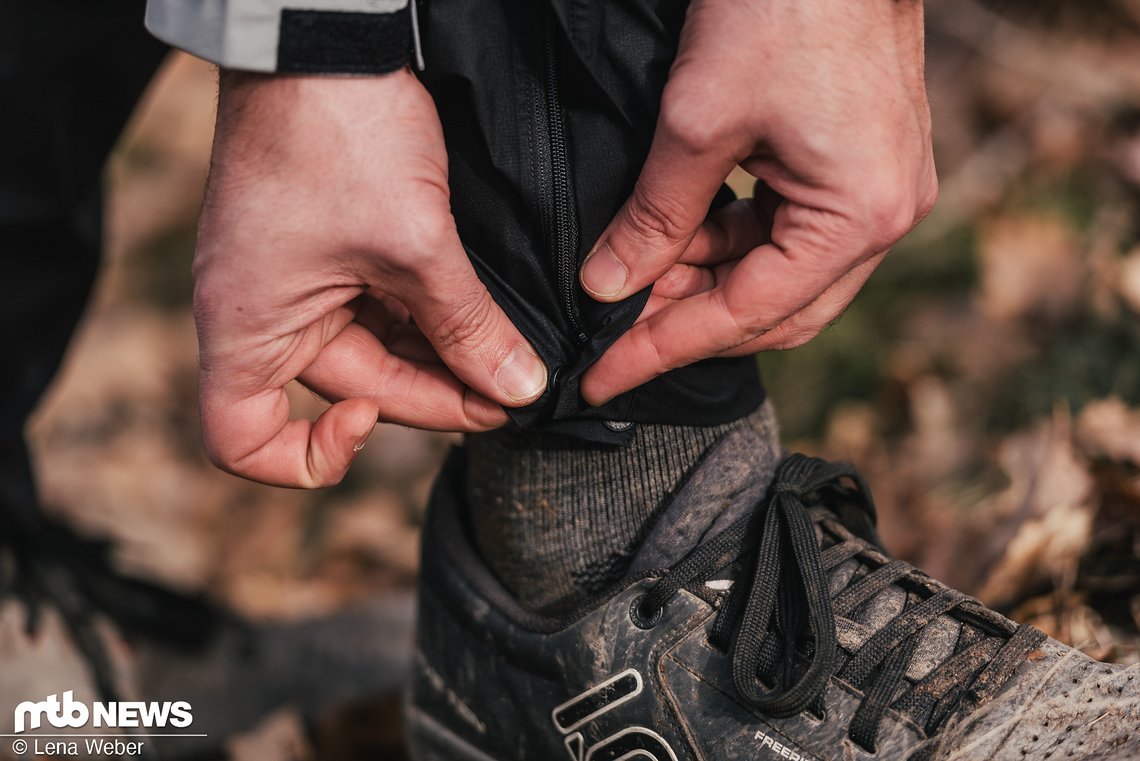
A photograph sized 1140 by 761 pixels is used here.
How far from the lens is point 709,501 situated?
129 centimetres

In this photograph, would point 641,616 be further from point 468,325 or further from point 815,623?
point 468,325

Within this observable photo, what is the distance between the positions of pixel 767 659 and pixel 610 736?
0.24 m

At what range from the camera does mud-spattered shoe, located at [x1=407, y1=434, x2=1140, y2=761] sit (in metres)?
1.05

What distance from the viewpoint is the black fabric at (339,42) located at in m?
0.96

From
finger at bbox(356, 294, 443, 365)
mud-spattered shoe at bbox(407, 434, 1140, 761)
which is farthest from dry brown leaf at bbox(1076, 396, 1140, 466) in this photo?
finger at bbox(356, 294, 443, 365)

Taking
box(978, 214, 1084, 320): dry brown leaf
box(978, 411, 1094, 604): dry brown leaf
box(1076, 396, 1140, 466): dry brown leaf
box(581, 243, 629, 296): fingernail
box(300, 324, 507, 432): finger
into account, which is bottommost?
box(978, 214, 1084, 320): dry brown leaf

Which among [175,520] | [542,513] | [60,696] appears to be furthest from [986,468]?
[175,520]

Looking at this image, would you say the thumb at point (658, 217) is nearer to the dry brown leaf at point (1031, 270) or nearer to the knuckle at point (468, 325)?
the knuckle at point (468, 325)

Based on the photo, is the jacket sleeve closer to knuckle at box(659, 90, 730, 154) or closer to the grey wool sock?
knuckle at box(659, 90, 730, 154)

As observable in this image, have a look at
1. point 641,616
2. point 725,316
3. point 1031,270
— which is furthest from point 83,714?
point 1031,270

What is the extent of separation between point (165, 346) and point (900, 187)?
9.70 ft

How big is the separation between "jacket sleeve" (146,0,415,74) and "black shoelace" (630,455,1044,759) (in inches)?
27.6

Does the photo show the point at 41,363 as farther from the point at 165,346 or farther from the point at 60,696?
the point at 165,346

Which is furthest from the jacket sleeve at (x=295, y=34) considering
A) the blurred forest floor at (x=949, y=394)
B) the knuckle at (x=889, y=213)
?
the blurred forest floor at (x=949, y=394)
